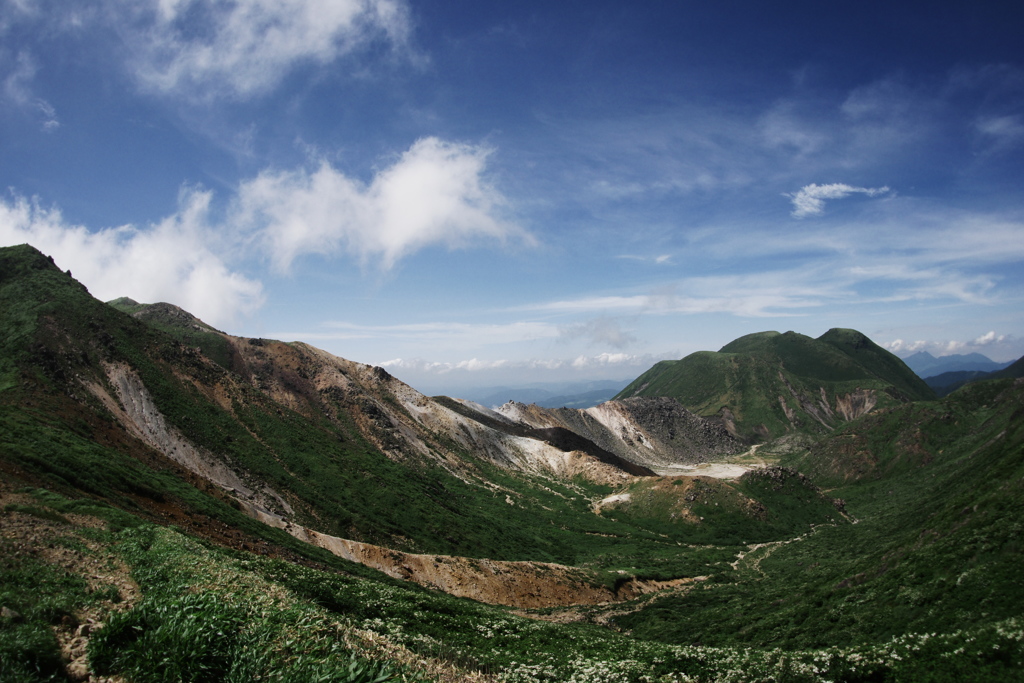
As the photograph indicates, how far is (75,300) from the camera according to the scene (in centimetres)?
6850

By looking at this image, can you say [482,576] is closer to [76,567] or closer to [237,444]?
[237,444]

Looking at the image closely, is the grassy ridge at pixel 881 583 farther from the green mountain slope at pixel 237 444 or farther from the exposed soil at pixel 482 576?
the green mountain slope at pixel 237 444

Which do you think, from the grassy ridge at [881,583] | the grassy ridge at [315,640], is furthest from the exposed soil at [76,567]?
the grassy ridge at [881,583]

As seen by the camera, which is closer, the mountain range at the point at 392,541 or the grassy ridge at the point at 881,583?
the mountain range at the point at 392,541

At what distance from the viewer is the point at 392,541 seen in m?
58.2

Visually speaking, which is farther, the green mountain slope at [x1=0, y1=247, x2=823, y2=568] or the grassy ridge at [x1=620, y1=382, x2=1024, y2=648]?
the green mountain slope at [x1=0, y1=247, x2=823, y2=568]

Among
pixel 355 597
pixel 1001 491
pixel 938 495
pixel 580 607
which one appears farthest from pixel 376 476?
pixel 938 495

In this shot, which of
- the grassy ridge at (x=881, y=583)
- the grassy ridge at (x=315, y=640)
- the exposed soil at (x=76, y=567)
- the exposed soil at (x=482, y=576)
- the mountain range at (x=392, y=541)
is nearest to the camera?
the grassy ridge at (x=315, y=640)

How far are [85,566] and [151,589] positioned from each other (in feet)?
10.5

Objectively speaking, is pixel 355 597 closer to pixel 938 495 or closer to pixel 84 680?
pixel 84 680

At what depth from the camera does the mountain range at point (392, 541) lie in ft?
41.7

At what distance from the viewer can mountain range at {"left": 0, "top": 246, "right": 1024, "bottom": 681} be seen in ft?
41.7

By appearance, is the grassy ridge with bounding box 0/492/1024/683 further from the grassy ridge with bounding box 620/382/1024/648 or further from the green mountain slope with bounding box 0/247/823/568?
the green mountain slope with bounding box 0/247/823/568

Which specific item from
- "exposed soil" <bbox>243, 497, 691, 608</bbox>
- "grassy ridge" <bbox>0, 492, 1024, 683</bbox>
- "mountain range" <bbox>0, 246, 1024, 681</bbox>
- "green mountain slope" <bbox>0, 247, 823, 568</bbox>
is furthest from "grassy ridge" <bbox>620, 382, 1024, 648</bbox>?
"green mountain slope" <bbox>0, 247, 823, 568</bbox>
